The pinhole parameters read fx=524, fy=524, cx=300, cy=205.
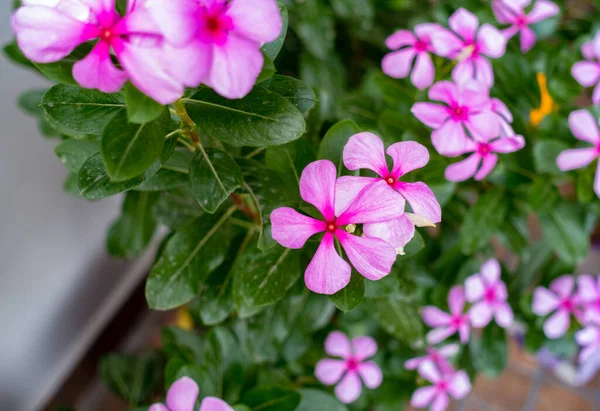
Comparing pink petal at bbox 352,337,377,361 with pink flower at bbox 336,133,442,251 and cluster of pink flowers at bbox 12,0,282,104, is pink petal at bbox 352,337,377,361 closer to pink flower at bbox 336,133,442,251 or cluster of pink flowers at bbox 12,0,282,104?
pink flower at bbox 336,133,442,251

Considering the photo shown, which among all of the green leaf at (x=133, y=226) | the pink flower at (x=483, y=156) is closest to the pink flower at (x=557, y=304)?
the pink flower at (x=483, y=156)

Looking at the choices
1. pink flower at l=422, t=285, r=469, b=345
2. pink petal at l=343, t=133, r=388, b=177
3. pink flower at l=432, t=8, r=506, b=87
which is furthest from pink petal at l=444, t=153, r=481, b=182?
pink flower at l=422, t=285, r=469, b=345

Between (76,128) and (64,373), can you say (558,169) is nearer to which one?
(76,128)

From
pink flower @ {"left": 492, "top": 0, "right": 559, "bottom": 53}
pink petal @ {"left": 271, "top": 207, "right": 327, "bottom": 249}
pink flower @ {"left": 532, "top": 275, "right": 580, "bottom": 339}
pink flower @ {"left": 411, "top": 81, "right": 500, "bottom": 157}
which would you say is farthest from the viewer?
pink flower @ {"left": 532, "top": 275, "right": 580, "bottom": 339}

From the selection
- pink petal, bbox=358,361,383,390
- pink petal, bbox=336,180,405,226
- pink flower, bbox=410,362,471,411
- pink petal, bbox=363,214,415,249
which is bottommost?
pink flower, bbox=410,362,471,411

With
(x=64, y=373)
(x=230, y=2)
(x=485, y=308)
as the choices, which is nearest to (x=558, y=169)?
(x=485, y=308)

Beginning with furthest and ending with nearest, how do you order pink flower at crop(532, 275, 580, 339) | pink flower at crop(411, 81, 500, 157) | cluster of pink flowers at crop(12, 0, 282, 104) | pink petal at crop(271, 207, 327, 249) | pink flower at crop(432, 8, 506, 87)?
pink flower at crop(532, 275, 580, 339) → pink flower at crop(432, 8, 506, 87) → pink flower at crop(411, 81, 500, 157) → pink petal at crop(271, 207, 327, 249) → cluster of pink flowers at crop(12, 0, 282, 104)

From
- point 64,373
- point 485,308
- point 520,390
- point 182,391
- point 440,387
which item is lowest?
point 520,390

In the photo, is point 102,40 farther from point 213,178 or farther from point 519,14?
point 519,14
